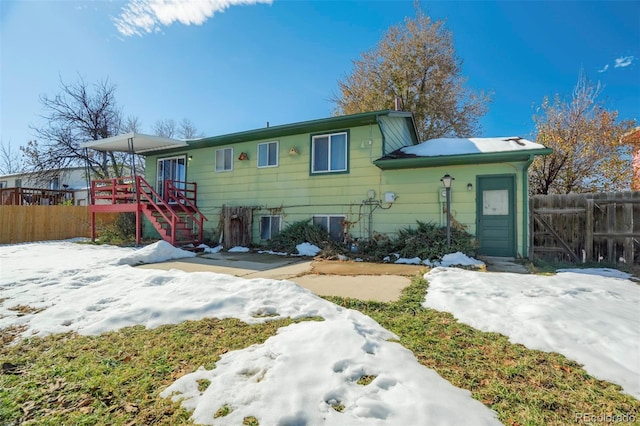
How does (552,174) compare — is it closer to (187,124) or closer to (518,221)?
(518,221)

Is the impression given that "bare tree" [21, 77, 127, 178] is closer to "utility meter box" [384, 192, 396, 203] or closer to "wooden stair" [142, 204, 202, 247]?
"wooden stair" [142, 204, 202, 247]

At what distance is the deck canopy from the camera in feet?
33.5

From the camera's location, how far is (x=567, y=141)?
12.2m

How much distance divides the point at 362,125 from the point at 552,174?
9125mm

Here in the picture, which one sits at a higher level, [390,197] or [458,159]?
[458,159]

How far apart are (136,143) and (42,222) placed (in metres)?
6.34

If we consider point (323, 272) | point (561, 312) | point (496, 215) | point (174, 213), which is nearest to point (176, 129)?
point (174, 213)

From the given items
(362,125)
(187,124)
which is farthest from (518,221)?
(187,124)

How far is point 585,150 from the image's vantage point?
1198 cm

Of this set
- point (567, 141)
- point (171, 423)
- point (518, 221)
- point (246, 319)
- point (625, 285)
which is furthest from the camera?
point (567, 141)

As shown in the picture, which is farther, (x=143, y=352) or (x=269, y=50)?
(x=269, y=50)

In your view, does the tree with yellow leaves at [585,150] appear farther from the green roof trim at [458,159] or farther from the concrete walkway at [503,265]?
the concrete walkway at [503,265]

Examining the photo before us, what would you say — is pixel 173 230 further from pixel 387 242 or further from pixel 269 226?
pixel 387 242

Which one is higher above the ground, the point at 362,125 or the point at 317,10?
the point at 317,10
